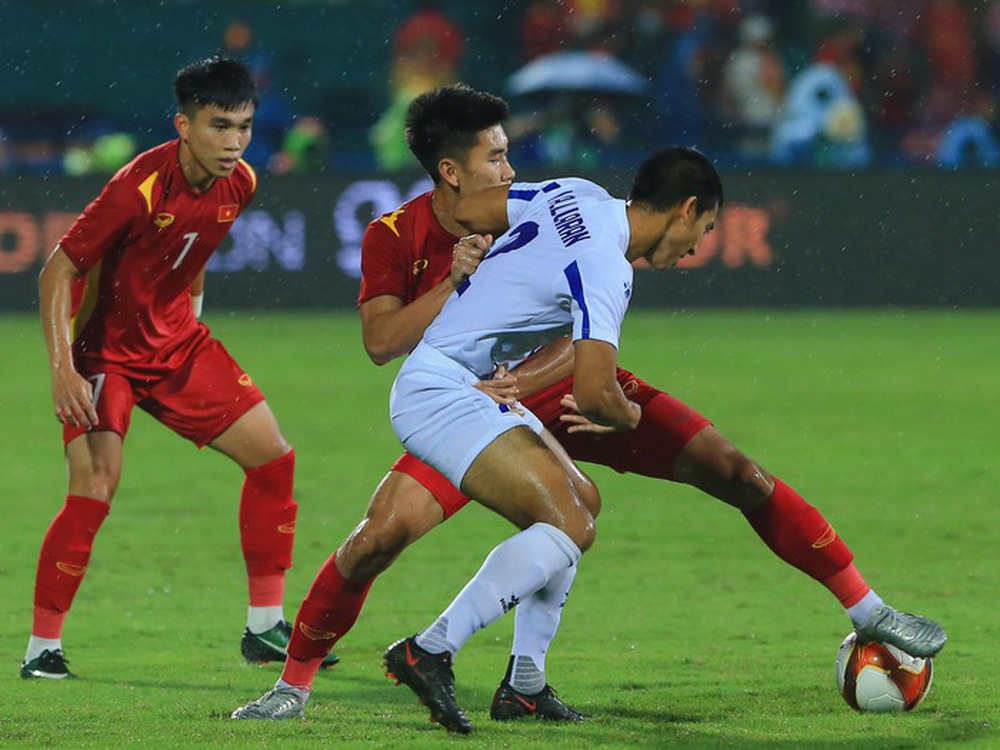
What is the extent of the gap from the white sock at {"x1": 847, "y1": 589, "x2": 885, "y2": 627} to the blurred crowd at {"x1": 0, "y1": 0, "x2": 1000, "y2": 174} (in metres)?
12.8

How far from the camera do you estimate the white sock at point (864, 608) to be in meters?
5.44

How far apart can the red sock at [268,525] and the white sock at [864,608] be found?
6.70 feet

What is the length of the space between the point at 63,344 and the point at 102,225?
0.43m

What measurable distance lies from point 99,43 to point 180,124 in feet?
51.8

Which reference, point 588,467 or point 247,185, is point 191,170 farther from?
point 588,467

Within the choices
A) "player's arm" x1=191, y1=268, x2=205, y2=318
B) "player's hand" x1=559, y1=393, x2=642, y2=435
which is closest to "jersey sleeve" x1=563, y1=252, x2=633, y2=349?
"player's hand" x1=559, y1=393, x2=642, y2=435

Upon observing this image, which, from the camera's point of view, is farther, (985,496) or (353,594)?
(985,496)

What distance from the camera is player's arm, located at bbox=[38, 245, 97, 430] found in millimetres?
5930

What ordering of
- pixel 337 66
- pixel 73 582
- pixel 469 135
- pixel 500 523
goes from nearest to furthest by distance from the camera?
pixel 469 135, pixel 73 582, pixel 500 523, pixel 337 66

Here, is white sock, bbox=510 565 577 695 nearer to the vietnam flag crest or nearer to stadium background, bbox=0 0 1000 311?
the vietnam flag crest

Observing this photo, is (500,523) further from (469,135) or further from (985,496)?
(469,135)

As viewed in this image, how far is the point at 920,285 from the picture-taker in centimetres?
1747

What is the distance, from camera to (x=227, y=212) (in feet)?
21.6

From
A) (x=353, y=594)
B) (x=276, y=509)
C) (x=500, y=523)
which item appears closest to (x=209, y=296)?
(x=500, y=523)
